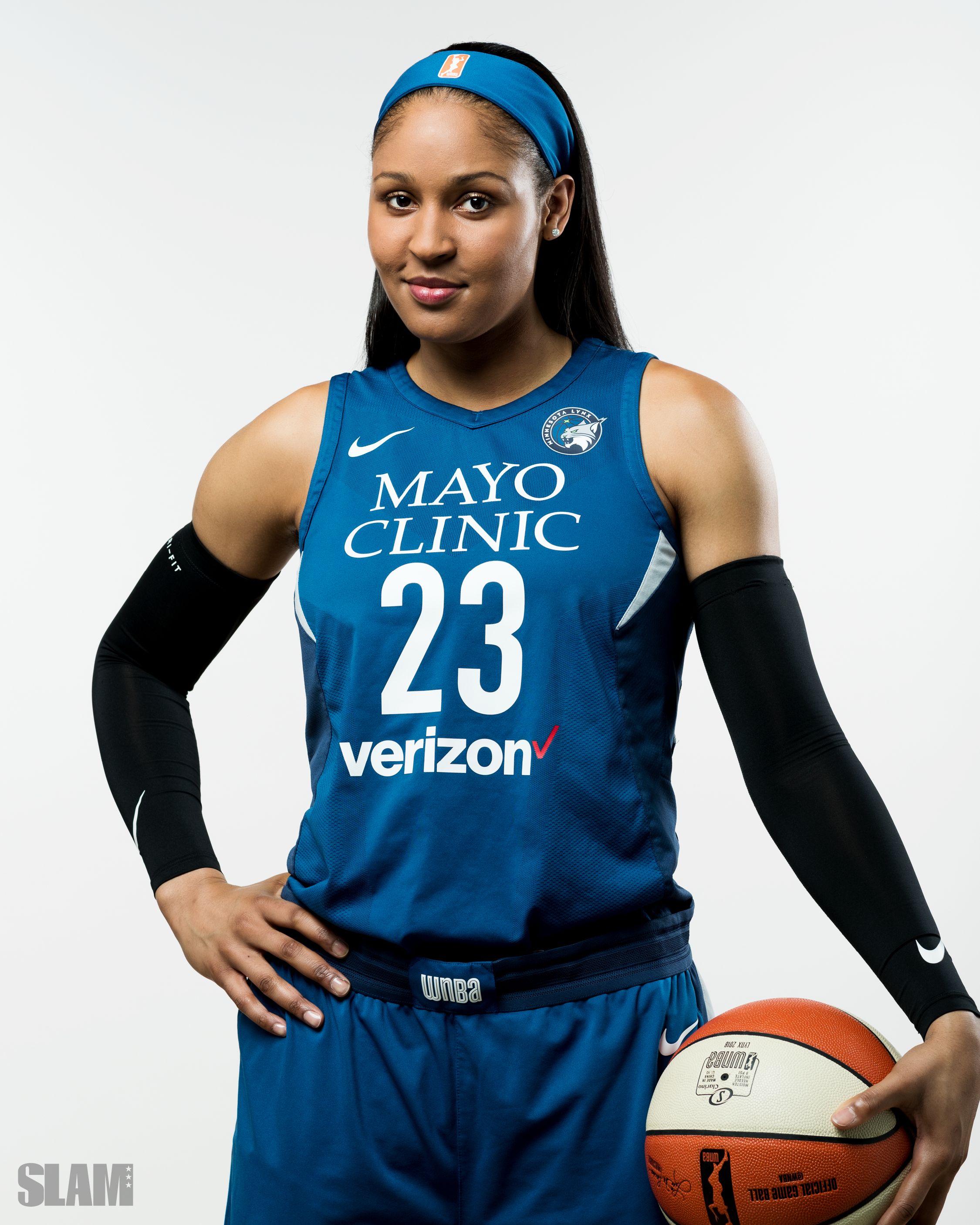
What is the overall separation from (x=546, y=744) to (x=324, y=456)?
425 mm

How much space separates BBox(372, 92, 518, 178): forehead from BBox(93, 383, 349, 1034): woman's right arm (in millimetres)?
293

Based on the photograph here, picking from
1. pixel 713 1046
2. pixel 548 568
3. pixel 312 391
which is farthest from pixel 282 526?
pixel 713 1046

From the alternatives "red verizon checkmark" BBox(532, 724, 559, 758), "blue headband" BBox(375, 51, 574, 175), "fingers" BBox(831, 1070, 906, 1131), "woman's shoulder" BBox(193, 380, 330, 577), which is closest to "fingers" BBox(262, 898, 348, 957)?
"red verizon checkmark" BBox(532, 724, 559, 758)

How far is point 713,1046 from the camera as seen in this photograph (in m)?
1.30

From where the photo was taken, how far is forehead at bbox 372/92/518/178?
1.42 meters

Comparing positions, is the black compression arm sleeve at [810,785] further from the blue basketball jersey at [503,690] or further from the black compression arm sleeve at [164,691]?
the black compression arm sleeve at [164,691]

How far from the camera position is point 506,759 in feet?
4.47

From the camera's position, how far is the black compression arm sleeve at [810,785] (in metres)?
1.26

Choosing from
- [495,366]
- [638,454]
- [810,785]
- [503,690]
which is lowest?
[810,785]

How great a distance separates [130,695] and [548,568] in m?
0.61

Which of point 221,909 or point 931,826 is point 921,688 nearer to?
point 931,826

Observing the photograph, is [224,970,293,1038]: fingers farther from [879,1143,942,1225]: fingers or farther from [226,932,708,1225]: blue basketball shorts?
[879,1143,942,1225]: fingers

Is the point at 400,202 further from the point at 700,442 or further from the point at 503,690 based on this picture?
the point at 503,690

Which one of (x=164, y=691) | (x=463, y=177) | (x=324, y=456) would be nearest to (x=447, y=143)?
(x=463, y=177)
